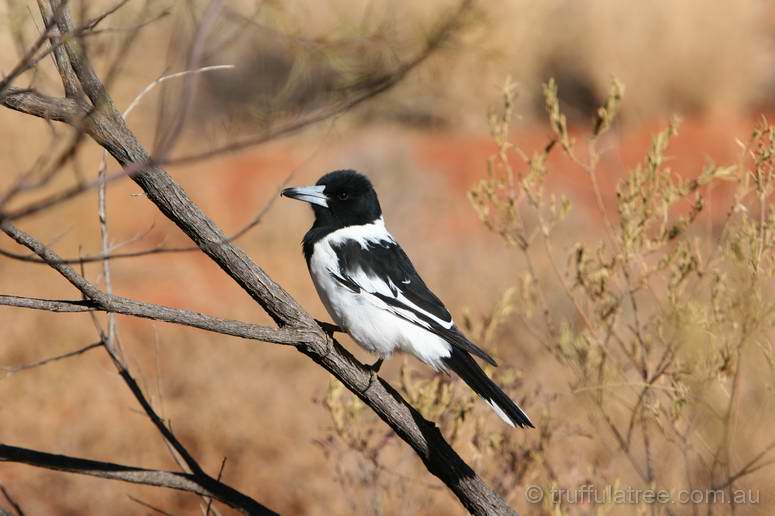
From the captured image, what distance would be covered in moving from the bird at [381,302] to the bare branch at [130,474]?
734 mm

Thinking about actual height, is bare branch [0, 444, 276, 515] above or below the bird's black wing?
below

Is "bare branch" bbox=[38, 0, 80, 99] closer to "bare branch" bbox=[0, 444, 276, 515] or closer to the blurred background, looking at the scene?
the blurred background

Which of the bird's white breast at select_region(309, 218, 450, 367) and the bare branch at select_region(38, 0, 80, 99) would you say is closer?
the bare branch at select_region(38, 0, 80, 99)

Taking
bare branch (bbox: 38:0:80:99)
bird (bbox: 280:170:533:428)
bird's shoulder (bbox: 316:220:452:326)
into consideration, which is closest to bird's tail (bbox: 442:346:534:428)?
bird (bbox: 280:170:533:428)

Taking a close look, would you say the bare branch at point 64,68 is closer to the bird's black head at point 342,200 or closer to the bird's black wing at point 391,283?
the bird's black wing at point 391,283

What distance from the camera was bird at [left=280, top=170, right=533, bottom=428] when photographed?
3564 millimetres

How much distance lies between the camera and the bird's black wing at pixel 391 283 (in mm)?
3691

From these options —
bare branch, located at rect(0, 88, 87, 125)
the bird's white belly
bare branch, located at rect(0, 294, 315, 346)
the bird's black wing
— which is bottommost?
bare branch, located at rect(0, 294, 315, 346)

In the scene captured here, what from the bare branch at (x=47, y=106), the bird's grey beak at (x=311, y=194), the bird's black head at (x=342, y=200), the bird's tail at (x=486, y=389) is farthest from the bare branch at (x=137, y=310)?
the bird's black head at (x=342, y=200)

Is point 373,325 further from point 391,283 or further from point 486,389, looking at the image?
point 486,389

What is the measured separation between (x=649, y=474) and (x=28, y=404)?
485cm

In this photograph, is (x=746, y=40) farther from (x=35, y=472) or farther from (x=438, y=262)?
(x=35, y=472)

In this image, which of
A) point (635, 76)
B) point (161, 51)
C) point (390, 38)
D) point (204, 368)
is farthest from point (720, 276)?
point (635, 76)

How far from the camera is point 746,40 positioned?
55.7ft
